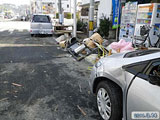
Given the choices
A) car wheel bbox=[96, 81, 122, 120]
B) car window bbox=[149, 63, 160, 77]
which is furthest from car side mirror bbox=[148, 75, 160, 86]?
car wheel bbox=[96, 81, 122, 120]

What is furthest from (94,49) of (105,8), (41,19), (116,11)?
(41,19)

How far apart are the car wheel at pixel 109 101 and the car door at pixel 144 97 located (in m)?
0.33

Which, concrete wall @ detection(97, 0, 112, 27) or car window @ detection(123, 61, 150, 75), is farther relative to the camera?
concrete wall @ detection(97, 0, 112, 27)

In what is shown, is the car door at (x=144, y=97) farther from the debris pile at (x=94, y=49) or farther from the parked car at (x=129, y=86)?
the debris pile at (x=94, y=49)

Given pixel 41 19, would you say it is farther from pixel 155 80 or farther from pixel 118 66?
pixel 155 80

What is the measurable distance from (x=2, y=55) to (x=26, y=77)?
10.5 feet

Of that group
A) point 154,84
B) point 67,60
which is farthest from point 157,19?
point 154,84

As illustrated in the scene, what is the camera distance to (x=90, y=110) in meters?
3.13

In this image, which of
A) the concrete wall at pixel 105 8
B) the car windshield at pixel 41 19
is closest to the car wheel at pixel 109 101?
the concrete wall at pixel 105 8

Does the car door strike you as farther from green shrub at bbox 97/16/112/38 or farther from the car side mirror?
green shrub at bbox 97/16/112/38

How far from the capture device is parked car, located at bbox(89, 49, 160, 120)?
1.81m

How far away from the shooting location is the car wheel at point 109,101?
2412 millimetres

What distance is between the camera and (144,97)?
1854 mm

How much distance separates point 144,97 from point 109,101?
32.0 inches
